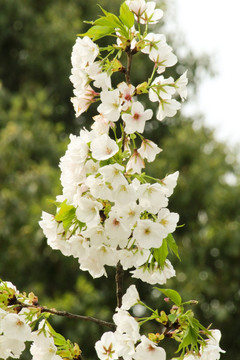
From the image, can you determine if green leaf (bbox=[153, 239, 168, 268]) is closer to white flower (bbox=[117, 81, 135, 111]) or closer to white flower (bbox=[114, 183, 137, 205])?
white flower (bbox=[114, 183, 137, 205])

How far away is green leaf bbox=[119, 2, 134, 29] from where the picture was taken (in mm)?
1687

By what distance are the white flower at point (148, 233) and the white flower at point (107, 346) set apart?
0.26 meters

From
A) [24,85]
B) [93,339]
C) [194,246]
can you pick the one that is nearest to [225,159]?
[194,246]

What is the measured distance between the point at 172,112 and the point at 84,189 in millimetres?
362

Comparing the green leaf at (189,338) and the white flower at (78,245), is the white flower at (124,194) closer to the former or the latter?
the white flower at (78,245)

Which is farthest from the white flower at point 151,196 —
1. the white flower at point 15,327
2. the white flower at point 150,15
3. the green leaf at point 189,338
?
the white flower at point 150,15

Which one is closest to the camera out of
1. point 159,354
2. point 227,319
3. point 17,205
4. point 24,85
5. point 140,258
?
point 159,354

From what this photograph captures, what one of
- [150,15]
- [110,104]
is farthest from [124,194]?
[150,15]

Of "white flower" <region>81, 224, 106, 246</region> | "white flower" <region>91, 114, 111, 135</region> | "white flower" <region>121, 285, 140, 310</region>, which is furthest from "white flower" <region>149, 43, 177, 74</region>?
"white flower" <region>121, 285, 140, 310</region>

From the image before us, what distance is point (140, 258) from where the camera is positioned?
5.50 ft

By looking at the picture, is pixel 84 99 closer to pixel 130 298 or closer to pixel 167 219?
pixel 167 219

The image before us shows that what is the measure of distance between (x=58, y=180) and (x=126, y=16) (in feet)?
22.4

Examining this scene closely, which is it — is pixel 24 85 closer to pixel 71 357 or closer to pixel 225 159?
pixel 225 159

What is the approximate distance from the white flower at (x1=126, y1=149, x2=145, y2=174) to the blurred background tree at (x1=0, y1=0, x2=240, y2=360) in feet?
20.1
